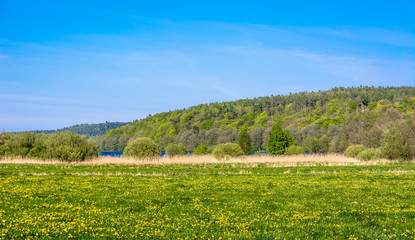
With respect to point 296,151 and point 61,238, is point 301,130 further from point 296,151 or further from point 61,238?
point 61,238

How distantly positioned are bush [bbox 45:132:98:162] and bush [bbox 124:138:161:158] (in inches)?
231

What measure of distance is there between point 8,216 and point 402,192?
2144 centimetres

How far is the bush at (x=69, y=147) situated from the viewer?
5309cm

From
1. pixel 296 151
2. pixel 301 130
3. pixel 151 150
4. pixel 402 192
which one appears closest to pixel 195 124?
pixel 301 130

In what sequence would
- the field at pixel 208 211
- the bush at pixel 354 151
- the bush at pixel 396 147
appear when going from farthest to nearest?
1. the bush at pixel 354 151
2. the bush at pixel 396 147
3. the field at pixel 208 211

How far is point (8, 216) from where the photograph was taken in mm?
13938

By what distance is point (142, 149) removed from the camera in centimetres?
5828

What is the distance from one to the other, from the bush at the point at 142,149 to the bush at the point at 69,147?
5861mm

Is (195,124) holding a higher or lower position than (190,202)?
higher

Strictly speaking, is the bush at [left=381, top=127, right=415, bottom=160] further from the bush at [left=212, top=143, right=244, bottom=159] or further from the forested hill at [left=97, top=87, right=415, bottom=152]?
the bush at [left=212, top=143, right=244, bottom=159]

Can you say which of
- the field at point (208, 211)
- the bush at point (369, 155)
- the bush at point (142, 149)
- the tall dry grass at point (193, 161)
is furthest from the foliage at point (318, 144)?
the field at point (208, 211)

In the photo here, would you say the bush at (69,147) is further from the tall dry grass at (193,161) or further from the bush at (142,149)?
the bush at (142,149)

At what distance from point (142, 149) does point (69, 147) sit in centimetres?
1144

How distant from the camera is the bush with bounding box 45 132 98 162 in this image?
2090 inches
